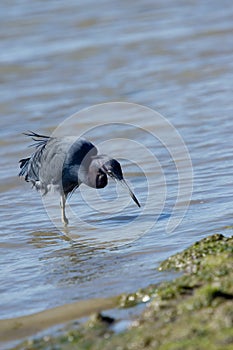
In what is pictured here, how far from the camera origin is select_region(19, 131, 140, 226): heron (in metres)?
6.09

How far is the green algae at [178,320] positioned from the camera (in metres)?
3.37

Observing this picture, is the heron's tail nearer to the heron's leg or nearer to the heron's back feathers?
the heron's back feathers

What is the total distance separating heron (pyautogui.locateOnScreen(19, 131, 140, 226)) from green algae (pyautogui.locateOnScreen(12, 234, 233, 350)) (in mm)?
1953

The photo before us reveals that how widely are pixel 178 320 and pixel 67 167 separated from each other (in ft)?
9.29

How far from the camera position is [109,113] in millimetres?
8539

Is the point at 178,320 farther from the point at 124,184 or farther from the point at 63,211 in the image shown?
the point at 63,211

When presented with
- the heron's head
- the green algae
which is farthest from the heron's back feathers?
the green algae

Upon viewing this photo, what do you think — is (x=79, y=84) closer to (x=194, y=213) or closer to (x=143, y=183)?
(x=143, y=183)

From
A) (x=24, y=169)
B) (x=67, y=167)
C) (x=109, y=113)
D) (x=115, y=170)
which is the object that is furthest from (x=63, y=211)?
(x=109, y=113)

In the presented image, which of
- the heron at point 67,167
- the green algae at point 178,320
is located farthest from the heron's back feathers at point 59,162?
the green algae at point 178,320

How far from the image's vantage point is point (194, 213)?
576 centimetres

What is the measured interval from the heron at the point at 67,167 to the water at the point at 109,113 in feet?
0.67

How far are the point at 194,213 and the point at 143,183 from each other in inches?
37.3

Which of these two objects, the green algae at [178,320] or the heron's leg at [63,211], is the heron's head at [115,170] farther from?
the green algae at [178,320]
